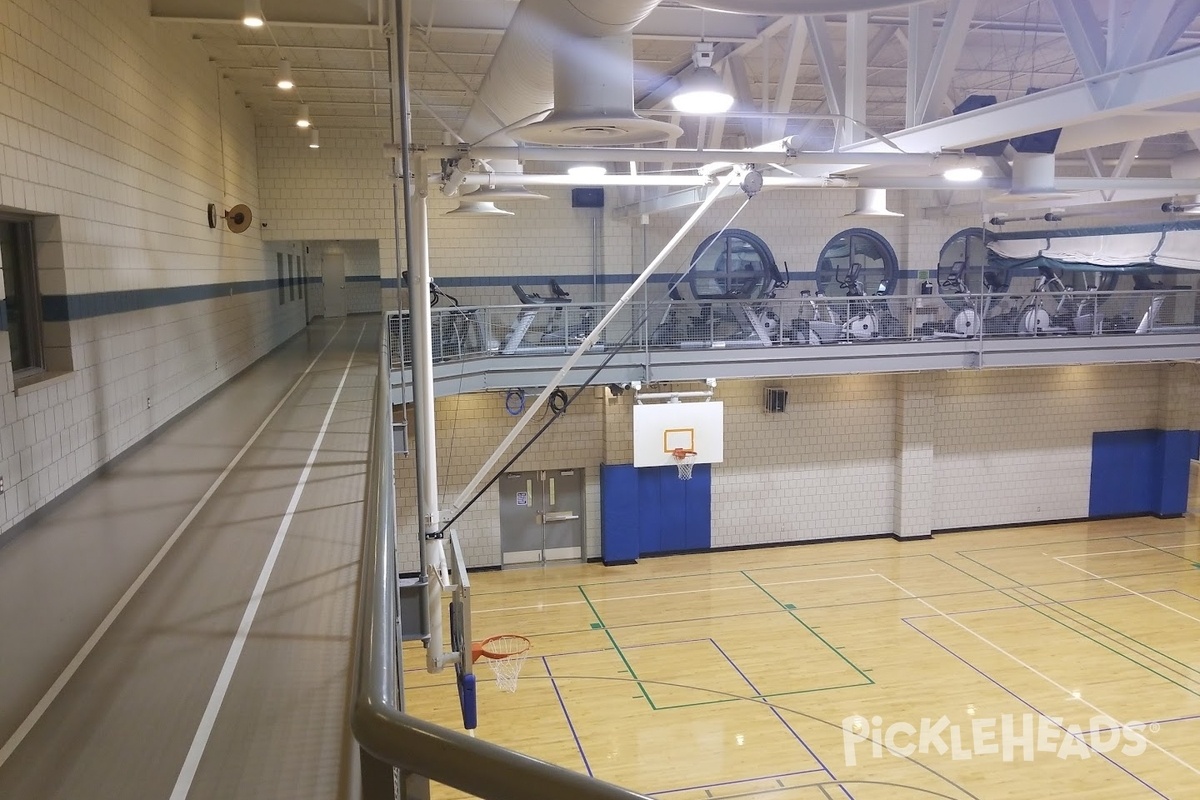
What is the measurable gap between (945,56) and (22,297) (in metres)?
8.45

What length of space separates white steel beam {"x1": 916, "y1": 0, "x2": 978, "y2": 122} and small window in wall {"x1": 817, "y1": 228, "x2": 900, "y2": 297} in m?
12.0

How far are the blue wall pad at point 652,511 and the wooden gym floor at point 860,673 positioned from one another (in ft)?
1.40

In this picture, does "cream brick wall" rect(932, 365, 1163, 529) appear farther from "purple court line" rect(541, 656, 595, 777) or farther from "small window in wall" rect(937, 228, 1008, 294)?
"purple court line" rect(541, 656, 595, 777)

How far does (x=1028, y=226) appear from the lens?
877 inches

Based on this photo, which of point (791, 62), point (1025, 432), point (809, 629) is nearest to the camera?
point (791, 62)

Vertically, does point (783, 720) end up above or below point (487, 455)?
below

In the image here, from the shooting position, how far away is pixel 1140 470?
21.6 metres

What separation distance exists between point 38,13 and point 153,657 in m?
4.85

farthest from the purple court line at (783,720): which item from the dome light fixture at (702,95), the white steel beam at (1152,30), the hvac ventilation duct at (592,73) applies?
the hvac ventilation duct at (592,73)

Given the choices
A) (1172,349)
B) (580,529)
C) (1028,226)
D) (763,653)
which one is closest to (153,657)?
(763,653)

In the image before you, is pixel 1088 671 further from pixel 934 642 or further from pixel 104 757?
pixel 104 757

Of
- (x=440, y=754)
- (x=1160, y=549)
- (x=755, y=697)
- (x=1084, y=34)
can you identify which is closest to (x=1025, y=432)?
(x=1160, y=549)

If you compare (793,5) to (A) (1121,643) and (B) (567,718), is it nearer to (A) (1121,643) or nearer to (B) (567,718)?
(B) (567,718)

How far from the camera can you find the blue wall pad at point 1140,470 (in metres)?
21.3
